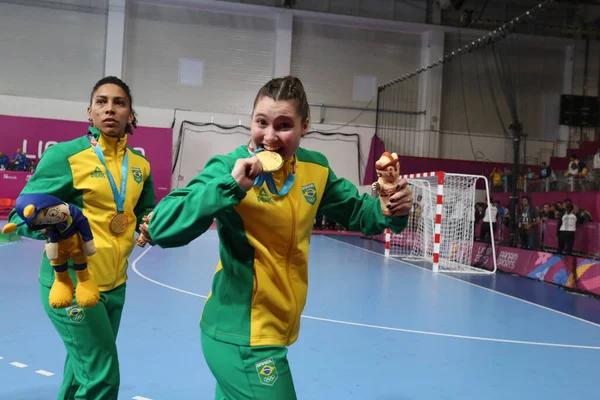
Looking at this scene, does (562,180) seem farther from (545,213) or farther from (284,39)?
(284,39)

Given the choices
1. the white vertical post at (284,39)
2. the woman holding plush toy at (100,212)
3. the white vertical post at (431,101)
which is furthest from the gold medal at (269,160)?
the white vertical post at (431,101)

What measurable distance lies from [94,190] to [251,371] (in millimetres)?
1479

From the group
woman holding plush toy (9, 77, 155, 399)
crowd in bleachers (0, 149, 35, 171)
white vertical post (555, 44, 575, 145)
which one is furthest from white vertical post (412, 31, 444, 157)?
woman holding plush toy (9, 77, 155, 399)

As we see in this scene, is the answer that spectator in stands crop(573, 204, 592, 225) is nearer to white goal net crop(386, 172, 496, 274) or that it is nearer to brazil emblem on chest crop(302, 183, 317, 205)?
white goal net crop(386, 172, 496, 274)

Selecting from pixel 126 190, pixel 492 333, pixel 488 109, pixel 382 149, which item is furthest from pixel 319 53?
pixel 126 190

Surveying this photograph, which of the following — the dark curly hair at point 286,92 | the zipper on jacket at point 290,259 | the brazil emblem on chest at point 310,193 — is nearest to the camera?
the dark curly hair at point 286,92

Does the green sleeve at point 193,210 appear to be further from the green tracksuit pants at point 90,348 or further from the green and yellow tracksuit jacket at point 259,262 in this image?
the green tracksuit pants at point 90,348

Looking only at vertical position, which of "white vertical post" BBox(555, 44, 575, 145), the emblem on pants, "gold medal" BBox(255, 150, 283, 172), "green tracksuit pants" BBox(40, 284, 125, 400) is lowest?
"green tracksuit pants" BBox(40, 284, 125, 400)

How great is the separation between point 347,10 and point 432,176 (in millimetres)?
15578

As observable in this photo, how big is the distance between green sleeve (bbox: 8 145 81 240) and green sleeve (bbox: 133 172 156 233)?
422 millimetres

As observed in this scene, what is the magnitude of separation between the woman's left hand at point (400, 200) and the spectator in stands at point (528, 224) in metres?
14.3

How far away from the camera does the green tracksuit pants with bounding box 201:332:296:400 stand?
205 cm

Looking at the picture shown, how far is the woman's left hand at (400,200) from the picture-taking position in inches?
90.0

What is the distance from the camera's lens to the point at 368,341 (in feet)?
19.7
